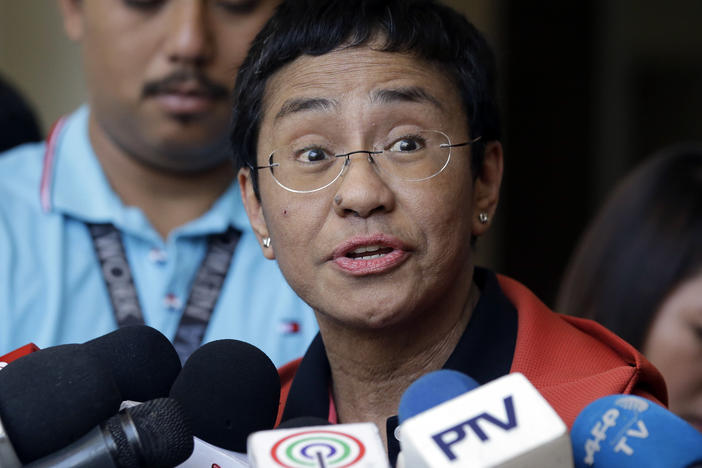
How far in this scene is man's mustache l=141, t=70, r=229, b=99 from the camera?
2.88 metres

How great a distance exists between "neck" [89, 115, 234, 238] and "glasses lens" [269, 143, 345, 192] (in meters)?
1.14

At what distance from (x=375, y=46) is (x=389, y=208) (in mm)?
330

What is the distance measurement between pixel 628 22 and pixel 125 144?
4.44m

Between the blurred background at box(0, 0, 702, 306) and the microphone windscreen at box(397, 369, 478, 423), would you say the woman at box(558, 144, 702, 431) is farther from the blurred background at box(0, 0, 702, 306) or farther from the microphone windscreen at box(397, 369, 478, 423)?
the blurred background at box(0, 0, 702, 306)

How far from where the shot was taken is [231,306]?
2.97m

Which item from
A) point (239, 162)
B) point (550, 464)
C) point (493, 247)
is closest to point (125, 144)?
point (239, 162)

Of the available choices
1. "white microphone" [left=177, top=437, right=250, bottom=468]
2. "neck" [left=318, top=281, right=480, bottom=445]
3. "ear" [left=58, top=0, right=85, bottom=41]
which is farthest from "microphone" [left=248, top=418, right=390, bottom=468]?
"ear" [left=58, top=0, right=85, bottom=41]

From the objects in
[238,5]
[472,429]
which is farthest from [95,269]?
[472,429]

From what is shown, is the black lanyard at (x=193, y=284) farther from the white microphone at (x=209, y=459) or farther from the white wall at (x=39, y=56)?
the white wall at (x=39, y=56)

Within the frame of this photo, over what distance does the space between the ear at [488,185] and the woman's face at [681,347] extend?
0.86 metres

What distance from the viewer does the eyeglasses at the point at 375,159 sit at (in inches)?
75.8

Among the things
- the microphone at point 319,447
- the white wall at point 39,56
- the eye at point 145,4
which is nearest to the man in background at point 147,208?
the eye at point 145,4

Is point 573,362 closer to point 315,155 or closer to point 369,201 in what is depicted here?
point 369,201

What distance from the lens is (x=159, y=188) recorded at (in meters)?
3.13
